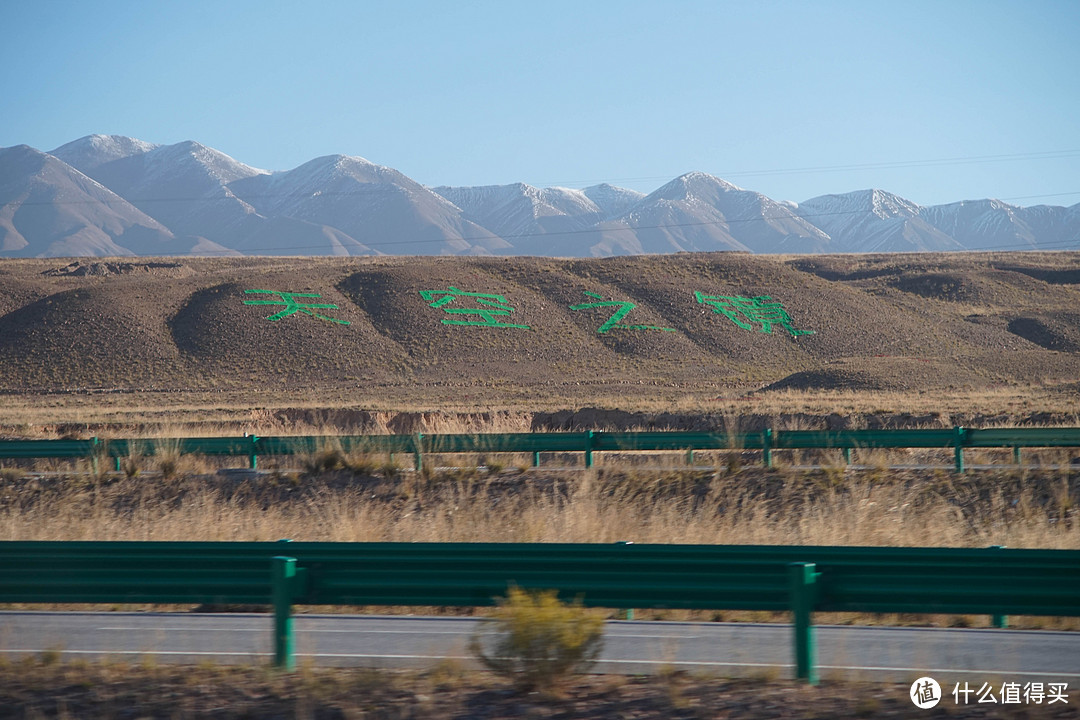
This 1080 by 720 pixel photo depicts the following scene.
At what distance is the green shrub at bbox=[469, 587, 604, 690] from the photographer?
6.05 m

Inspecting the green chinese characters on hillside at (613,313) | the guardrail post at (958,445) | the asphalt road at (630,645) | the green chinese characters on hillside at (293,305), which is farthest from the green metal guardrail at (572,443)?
the green chinese characters on hillside at (613,313)

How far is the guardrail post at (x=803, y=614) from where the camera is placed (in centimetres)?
628

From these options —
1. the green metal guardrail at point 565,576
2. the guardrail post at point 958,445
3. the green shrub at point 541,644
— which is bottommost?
the green shrub at point 541,644

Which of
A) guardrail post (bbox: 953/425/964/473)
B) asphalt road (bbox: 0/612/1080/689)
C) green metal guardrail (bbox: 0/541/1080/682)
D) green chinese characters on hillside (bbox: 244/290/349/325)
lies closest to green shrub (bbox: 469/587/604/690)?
green metal guardrail (bbox: 0/541/1080/682)

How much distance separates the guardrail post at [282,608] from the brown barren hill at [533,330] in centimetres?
3951

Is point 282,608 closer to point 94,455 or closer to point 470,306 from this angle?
point 94,455

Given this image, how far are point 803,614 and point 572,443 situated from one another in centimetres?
1166

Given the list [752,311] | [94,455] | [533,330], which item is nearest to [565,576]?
[94,455]

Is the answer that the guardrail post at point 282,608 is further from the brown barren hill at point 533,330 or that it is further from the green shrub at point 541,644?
the brown barren hill at point 533,330

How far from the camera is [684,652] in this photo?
24.2ft

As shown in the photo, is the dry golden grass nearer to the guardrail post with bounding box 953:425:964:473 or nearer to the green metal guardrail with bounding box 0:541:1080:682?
the guardrail post with bounding box 953:425:964:473

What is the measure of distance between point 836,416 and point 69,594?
27.9 m

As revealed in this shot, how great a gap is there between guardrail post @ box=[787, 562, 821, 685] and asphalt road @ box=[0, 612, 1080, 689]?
0.70ft

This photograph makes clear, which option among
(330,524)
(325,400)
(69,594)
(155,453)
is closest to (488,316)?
(325,400)
